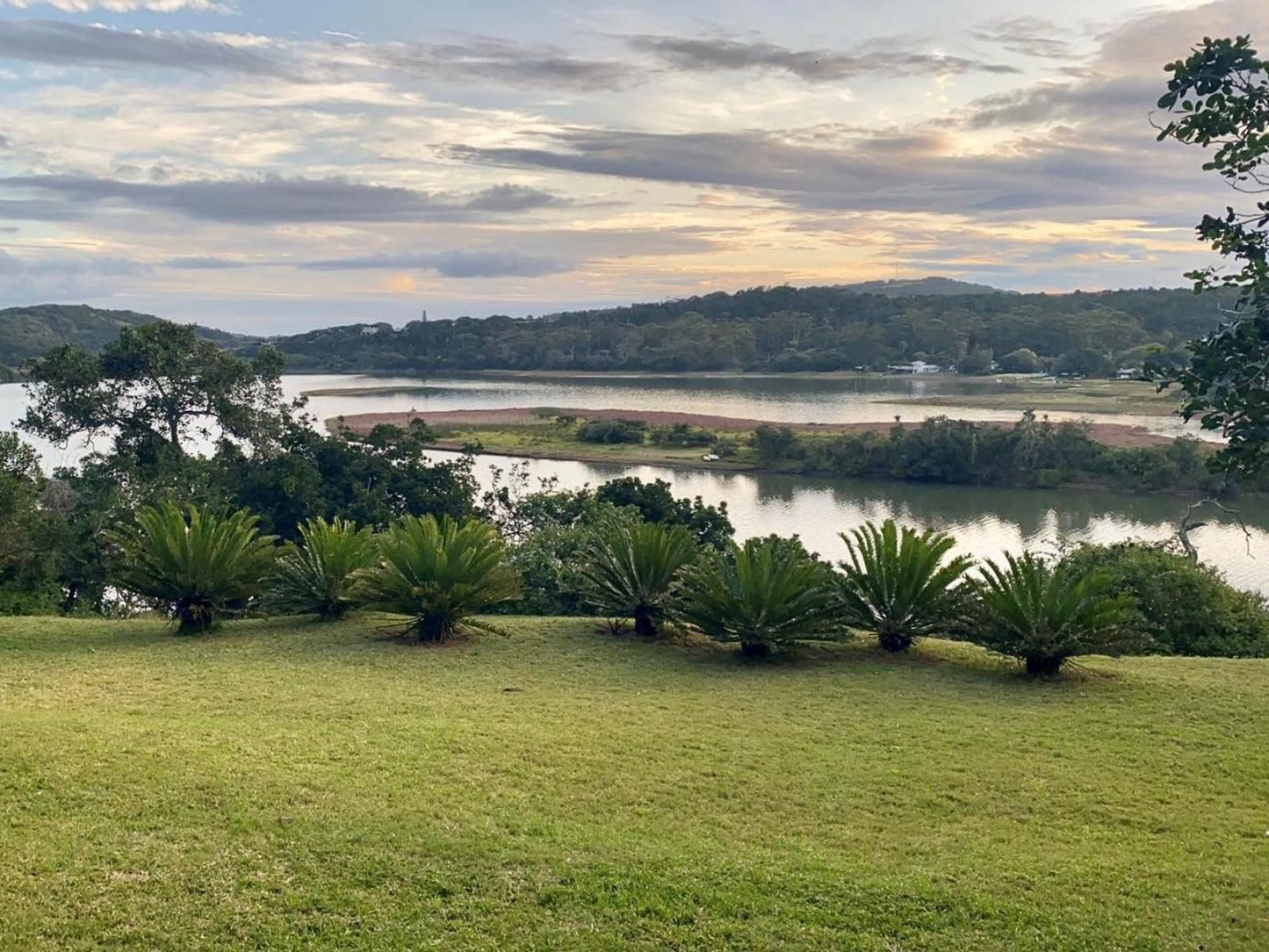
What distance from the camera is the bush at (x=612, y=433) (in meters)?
58.9

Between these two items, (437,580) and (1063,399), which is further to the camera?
(1063,399)

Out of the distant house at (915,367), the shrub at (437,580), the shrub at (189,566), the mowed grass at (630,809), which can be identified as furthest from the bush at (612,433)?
the distant house at (915,367)

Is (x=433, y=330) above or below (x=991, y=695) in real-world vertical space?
above

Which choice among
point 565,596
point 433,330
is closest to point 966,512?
point 565,596

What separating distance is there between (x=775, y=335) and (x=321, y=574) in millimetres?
128076

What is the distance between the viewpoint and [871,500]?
137 ft

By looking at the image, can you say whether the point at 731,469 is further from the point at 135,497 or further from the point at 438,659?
the point at 438,659

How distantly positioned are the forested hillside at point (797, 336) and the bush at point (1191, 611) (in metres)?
89.4

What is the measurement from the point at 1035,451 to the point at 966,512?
8614 millimetres

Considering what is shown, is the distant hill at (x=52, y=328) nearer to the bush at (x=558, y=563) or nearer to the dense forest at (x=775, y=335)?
the dense forest at (x=775, y=335)

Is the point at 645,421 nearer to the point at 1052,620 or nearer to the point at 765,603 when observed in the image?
the point at 765,603

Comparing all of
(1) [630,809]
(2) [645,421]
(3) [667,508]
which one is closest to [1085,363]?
(2) [645,421]

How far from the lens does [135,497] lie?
19016 millimetres

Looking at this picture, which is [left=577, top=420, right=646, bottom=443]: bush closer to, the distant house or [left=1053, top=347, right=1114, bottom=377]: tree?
[left=1053, top=347, right=1114, bottom=377]: tree
